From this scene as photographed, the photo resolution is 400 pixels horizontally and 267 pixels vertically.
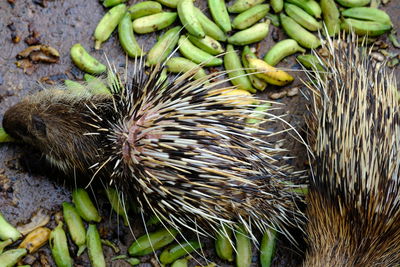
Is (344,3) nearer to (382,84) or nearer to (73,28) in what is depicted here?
(382,84)

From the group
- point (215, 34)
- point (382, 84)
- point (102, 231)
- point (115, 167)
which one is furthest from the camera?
point (215, 34)

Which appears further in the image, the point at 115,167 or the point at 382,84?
the point at 382,84

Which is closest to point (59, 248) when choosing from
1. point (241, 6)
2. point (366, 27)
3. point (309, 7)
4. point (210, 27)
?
point (210, 27)

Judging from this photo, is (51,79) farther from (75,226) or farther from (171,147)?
(171,147)

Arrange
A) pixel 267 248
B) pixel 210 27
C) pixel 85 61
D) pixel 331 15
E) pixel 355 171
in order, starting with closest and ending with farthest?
pixel 355 171, pixel 267 248, pixel 85 61, pixel 210 27, pixel 331 15

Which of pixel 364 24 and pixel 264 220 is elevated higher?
pixel 364 24

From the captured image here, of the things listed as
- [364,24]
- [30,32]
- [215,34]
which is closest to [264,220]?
[215,34]
